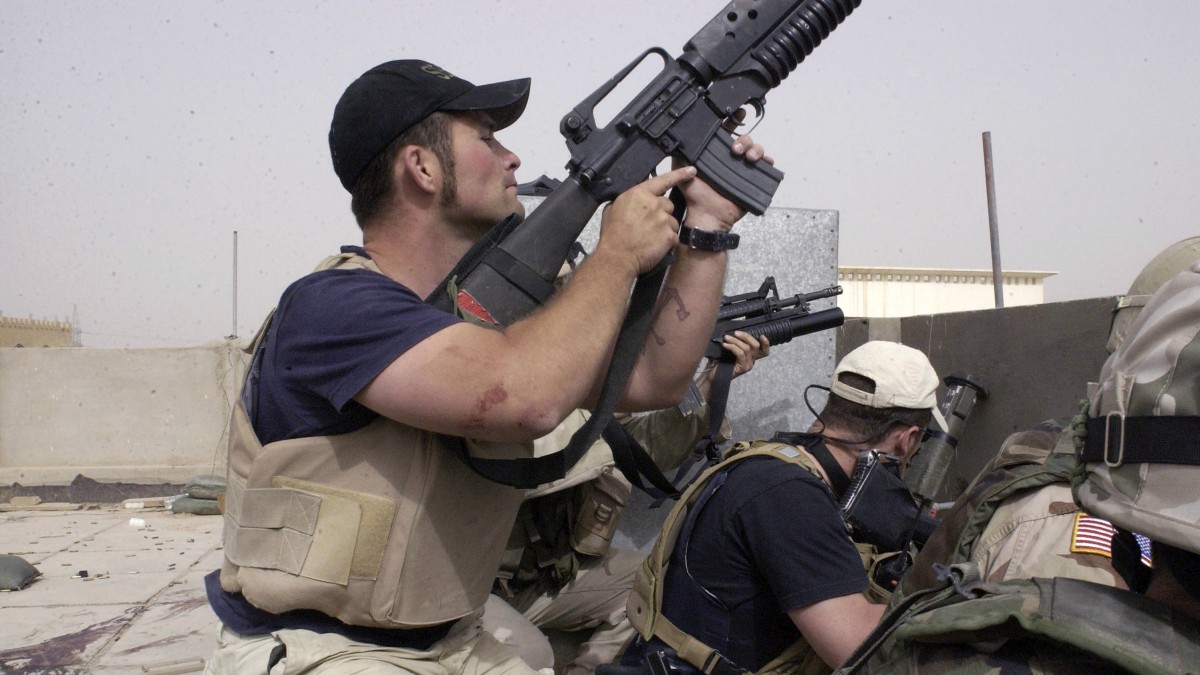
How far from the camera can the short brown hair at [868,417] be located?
241cm

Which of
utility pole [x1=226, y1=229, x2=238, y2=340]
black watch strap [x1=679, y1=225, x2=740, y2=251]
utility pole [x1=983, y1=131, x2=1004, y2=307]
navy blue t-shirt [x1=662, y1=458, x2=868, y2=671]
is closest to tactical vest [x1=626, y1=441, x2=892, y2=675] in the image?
navy blue t-shirt [x1=662, y1=458, x2=868, y2=671]

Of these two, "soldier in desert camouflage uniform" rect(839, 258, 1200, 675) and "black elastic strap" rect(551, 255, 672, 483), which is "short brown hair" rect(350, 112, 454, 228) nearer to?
"black elastic strap" rect(551, 255, 672, 483)

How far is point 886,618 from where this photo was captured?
101 cm

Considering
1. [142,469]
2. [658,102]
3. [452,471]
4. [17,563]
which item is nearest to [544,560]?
[452,471]

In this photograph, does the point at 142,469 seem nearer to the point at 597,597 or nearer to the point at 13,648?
the point at 13,648

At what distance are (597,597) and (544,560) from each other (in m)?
0.22

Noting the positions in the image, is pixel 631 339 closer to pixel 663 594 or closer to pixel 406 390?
pixel 406 390

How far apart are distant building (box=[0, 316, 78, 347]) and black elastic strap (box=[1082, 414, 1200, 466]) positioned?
19.3 m

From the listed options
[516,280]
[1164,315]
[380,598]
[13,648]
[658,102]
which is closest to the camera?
[1164,315]

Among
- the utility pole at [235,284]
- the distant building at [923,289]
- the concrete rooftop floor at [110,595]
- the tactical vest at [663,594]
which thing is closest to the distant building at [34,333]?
the utility pole at [235,284]

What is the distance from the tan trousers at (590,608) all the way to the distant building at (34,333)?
17.3 m

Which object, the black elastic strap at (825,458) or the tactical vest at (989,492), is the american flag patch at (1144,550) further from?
the black elastic strap at (825,458)

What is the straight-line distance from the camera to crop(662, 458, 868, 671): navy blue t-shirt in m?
1.88

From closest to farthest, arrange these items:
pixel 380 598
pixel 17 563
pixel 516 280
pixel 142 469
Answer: pixel 380 598 < pixel 516 280 < pixel 17 563 < pixel 142 469
